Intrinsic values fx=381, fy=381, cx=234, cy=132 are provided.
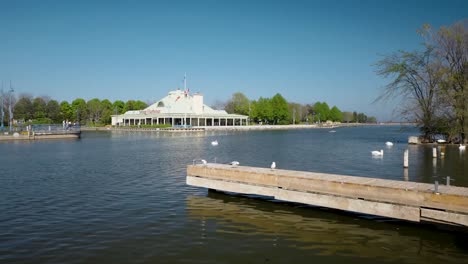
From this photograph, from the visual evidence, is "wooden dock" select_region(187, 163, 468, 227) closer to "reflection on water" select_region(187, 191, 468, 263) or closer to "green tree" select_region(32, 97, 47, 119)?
"reflection on water" select_region(187, 191, 468, 263)

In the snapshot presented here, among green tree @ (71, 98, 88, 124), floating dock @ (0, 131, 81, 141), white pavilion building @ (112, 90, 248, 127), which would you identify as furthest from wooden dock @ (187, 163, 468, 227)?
green tree @ (71, 98, 88, 124)

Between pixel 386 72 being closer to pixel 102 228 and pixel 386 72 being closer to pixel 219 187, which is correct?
pixel 219 187

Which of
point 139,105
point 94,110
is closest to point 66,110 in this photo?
point 94,110

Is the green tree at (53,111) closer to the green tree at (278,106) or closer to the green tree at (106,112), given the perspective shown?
the green tree at (106,112)

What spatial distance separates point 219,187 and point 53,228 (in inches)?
305

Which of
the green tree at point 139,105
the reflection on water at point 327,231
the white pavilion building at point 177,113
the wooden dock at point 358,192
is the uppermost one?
the green tree at point 139,105

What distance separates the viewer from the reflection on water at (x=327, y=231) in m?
11.6

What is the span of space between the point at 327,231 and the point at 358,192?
2218mm

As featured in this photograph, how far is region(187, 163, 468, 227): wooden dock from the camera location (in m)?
12.9

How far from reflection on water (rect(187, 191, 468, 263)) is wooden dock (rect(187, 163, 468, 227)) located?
0.58 metres

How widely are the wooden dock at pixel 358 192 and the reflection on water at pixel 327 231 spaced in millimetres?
580

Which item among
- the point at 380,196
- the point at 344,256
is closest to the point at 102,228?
the point at 344,256

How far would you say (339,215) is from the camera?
1575 cm

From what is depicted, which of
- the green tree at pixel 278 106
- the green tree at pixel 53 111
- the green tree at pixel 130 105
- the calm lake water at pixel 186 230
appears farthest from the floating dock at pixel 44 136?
the green tree at pixel 278 106
